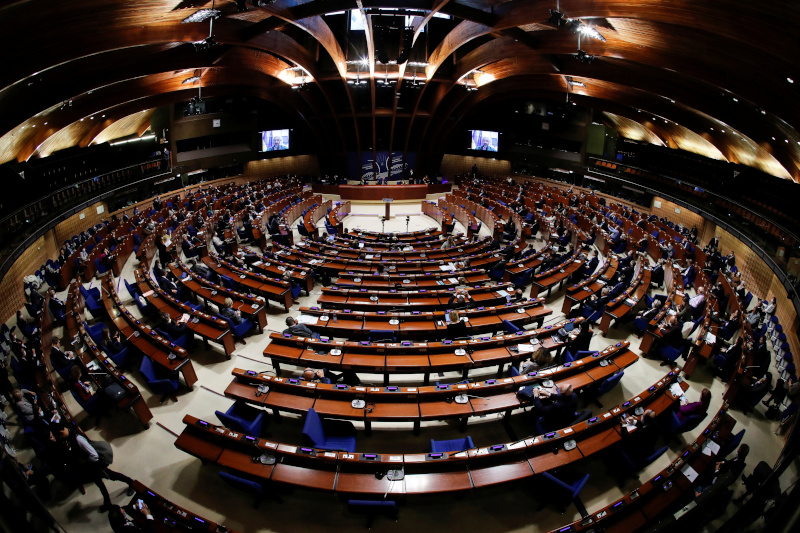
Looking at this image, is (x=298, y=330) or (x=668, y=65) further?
(x=668, y=65)

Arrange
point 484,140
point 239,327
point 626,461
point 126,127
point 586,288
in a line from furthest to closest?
point 484,140, point 126,127, point 586,288, point 239,327, point 626,461

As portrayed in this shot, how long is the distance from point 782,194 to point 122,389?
89.8 ft

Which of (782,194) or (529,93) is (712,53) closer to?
(782,194)

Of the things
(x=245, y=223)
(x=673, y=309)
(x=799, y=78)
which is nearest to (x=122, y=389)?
(x=245, y=223)

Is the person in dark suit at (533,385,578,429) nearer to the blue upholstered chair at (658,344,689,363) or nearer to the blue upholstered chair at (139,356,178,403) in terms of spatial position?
the blue upholstered chair at (658,344,689,363)

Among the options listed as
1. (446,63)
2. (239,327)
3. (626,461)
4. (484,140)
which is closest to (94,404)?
(239,327)

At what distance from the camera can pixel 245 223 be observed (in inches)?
843

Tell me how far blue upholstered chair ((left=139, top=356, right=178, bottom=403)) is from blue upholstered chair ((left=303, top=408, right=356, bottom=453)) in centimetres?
402

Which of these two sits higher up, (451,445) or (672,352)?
(672,352)

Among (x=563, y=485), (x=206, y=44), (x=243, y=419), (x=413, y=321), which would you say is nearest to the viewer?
(x=563, y=485)

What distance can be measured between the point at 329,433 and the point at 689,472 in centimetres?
664

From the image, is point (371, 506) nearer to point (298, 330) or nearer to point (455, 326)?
point (298, 330)

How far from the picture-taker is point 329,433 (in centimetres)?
807

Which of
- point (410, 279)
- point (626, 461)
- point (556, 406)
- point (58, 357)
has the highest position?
point (410, 279)
